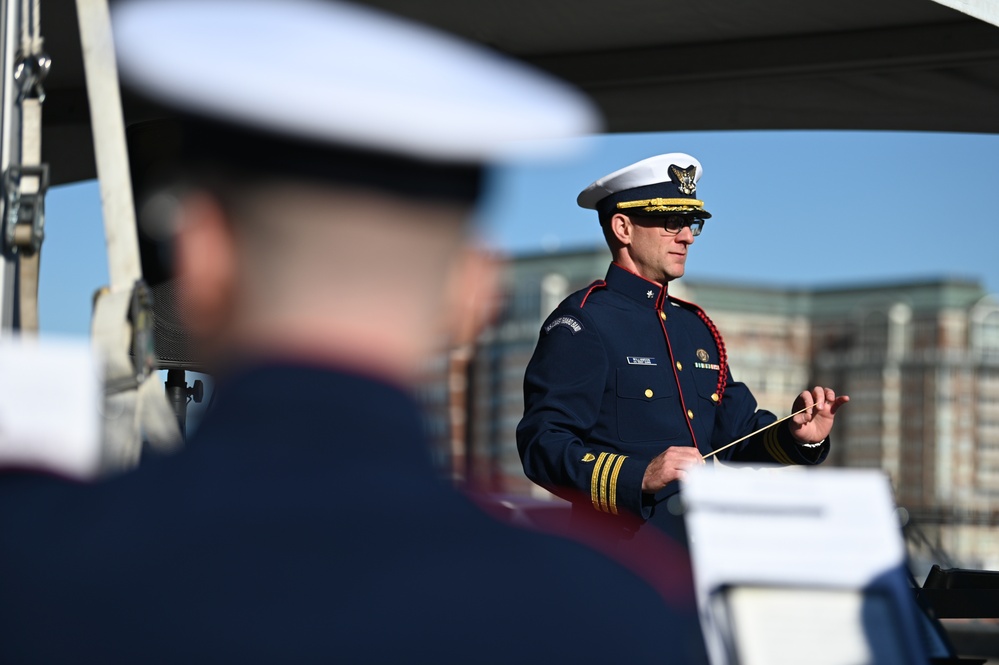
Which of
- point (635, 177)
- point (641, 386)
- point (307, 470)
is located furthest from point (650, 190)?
point (307, 470)

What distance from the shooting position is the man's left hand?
2615mm

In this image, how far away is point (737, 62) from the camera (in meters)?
3.47

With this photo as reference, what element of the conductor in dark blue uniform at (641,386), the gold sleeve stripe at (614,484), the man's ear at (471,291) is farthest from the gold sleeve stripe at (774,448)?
the man's ear at (471,291)

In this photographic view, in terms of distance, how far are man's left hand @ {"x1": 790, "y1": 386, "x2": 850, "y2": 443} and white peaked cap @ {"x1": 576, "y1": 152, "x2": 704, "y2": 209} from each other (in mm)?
610

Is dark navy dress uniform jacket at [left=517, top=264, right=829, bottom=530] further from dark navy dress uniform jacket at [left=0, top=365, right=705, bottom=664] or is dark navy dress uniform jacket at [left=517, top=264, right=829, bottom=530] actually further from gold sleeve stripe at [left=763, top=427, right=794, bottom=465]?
dark navy dress uniform jacket at [left=0, top=365, right=705, bottom=664]

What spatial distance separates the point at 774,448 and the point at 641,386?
29 cm

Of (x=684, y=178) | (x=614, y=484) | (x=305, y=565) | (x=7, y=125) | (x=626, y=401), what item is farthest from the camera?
(x=684, y=178)

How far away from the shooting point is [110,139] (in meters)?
1.76

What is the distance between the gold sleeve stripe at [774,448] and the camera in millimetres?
2742

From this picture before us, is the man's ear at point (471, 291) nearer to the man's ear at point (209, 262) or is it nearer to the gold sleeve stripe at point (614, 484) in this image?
the man's ear at point (209, 262)

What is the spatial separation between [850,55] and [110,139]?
2.14 metres

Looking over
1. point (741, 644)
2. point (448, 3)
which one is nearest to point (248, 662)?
point (741, 644)

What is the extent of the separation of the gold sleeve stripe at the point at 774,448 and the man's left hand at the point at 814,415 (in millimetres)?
89

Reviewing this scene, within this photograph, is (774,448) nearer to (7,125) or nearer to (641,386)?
(641,386)
